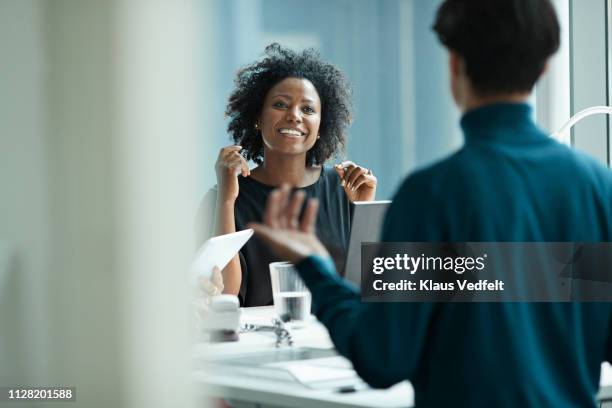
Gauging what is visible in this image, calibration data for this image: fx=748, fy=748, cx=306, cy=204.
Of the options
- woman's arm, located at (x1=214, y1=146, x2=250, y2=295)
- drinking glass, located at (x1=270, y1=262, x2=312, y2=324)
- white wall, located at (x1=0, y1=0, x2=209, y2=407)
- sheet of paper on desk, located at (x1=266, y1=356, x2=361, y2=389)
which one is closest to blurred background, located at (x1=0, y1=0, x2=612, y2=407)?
white wall, located at (x1=0, y1=0, x2=209, y2=407)

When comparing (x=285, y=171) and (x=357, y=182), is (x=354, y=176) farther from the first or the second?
(x=285, y=171)

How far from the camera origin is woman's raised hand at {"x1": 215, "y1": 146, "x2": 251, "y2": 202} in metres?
1.96

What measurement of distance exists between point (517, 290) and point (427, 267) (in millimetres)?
110

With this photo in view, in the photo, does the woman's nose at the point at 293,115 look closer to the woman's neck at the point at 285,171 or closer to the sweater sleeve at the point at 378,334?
the woman's neck at the point at 285,171

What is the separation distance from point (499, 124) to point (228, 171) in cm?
118

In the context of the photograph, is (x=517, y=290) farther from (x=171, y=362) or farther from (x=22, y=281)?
(x=22, y=281)

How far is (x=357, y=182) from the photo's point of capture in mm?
2035

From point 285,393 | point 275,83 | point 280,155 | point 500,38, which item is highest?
point 275,83

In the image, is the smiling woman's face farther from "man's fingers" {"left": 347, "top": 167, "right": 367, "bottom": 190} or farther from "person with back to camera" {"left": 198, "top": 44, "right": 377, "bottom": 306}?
"man's fingers" {"left": 347, "top": 167, "right": 367, "bottom": 190}

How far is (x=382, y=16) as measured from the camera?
2.47 metres

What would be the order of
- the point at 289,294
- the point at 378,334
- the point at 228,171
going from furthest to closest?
1. the point at 228,171
2. the point at 289,294
3. the point at 378,334

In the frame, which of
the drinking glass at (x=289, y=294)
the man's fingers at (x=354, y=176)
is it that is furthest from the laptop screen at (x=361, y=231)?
the man's fingers at (x=354, y=176)

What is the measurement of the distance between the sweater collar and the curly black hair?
1.30 meters

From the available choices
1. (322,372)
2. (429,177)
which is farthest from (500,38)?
(322,372)
